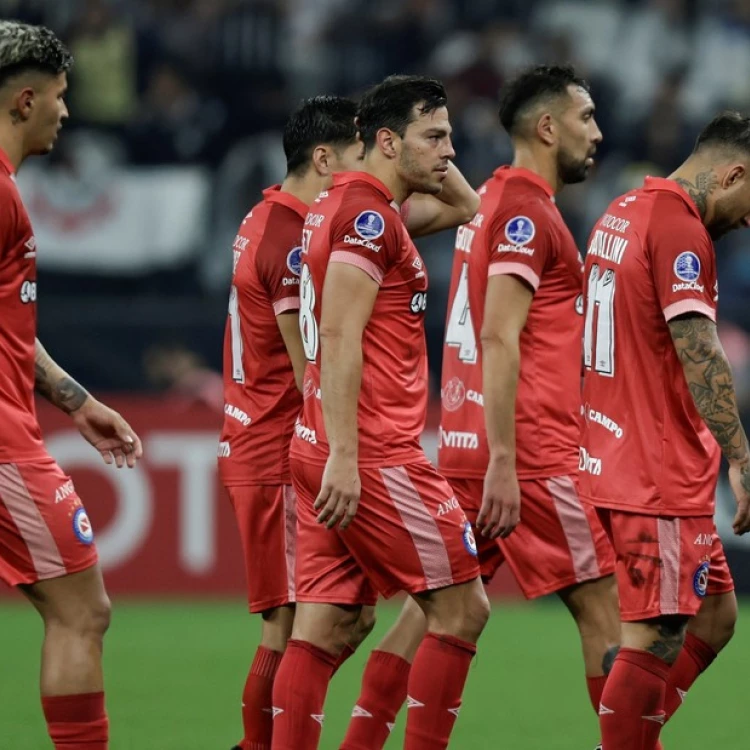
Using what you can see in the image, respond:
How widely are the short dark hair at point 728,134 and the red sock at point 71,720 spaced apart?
100 inches

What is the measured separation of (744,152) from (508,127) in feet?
4.51

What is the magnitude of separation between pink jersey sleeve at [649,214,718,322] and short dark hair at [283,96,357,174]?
55.6 inches

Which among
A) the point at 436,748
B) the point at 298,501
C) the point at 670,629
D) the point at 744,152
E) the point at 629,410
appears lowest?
the point at 436,748

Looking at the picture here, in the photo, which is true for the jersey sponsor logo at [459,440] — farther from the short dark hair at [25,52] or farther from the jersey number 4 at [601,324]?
the short dark hair at [25,52]

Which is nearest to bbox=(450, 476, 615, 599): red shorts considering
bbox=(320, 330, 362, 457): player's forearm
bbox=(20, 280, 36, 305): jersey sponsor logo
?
bbox=(320, 330, 362, 457): player's forearm

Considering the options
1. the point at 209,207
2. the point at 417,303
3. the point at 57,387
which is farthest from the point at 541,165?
the point at 209,207

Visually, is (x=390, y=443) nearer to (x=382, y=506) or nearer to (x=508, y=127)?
(x=382, y=506)

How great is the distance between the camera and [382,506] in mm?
4859

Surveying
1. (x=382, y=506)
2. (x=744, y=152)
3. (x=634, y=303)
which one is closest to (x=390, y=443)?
(x=382, y=506)

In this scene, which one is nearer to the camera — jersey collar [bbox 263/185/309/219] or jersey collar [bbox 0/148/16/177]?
jersey collar [bbox 0/148/16/177]

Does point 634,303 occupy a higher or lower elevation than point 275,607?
higher

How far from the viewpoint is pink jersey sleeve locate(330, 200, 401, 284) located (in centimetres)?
477

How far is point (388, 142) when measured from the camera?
503 cm

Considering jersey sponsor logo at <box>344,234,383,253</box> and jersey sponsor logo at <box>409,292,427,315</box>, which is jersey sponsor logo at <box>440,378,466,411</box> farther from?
jersey sponsor logo at <box>344,234,383,253</box>
